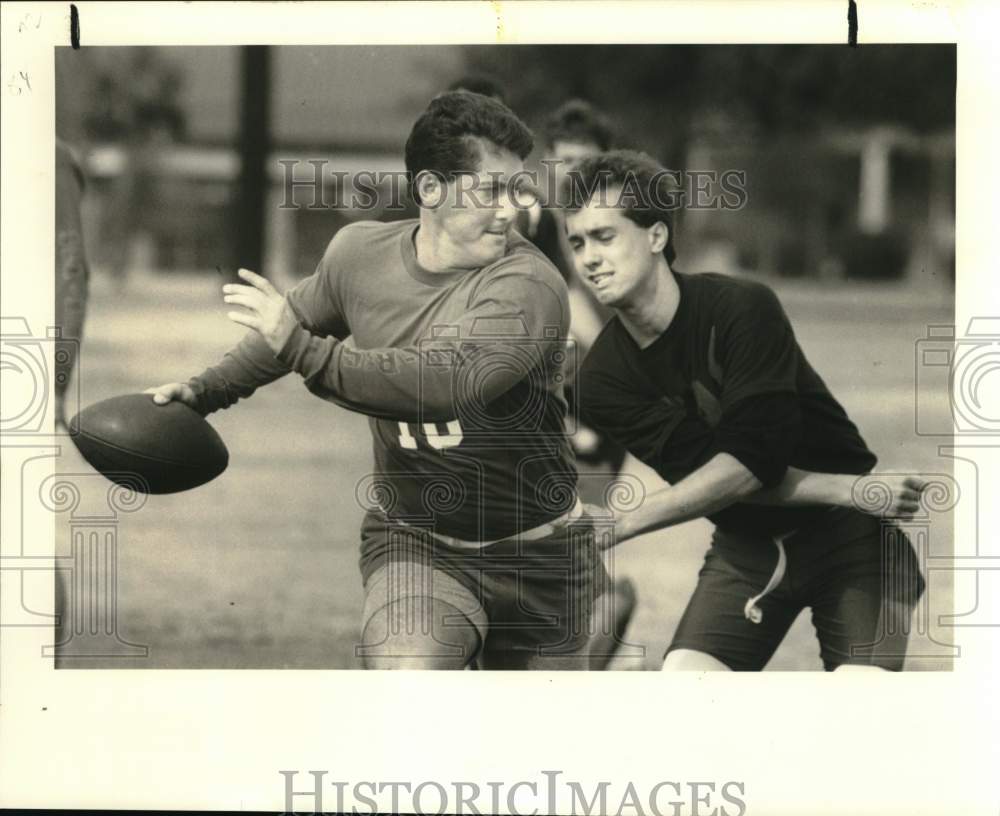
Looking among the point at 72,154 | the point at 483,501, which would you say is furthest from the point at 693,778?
the point at 72,154

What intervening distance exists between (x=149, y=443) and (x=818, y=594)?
6.23 ft

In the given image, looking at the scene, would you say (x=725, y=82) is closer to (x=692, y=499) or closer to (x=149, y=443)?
(x=692, y=499)

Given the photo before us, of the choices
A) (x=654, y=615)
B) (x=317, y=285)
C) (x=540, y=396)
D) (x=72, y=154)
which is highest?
(x=72, y=154)

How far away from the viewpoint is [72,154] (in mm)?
3625

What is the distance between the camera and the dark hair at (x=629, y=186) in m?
3.54

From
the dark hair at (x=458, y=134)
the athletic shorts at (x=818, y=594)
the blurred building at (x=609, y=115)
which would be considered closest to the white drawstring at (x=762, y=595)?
the athletic shorts at (x=818, y=594)

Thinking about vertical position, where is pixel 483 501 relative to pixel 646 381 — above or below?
below

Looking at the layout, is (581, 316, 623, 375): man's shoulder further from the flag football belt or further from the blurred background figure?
the blurred background figure

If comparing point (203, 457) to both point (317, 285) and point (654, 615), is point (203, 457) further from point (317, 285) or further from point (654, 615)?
point (654, 615)

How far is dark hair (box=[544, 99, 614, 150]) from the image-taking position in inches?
138

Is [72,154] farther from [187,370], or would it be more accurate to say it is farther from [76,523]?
[76,523]

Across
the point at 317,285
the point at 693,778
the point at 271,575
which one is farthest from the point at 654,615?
the point at 317,285

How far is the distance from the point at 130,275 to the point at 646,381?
144 cm

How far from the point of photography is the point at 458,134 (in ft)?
11.7
